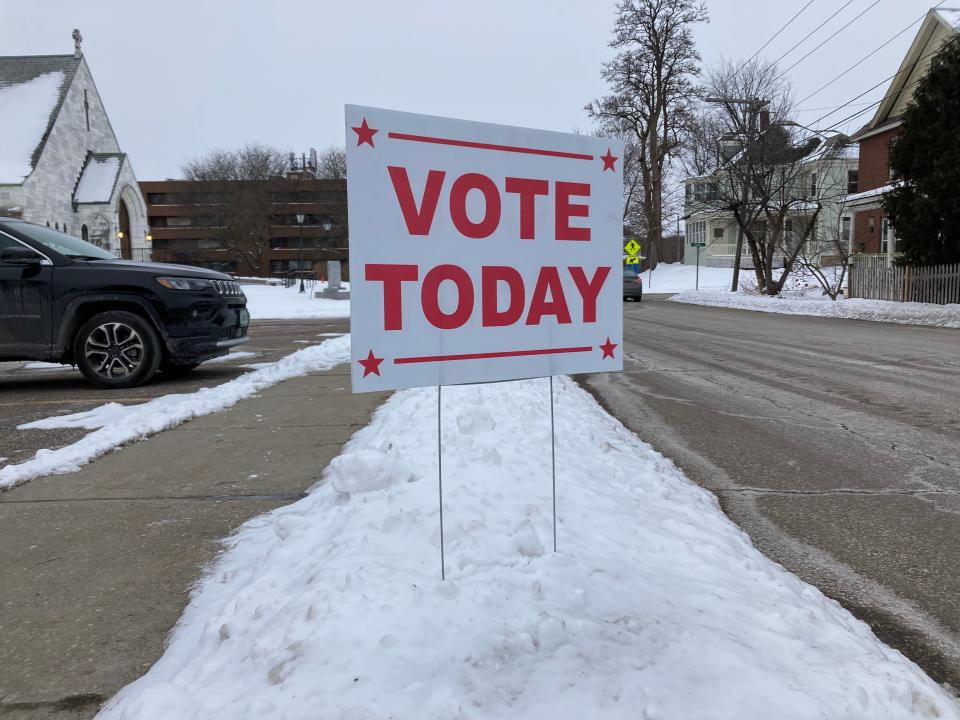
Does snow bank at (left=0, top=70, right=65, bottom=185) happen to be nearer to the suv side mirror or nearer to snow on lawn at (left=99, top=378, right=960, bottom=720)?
the suv side mirror

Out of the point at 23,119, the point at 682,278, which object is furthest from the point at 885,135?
the point at 23,119

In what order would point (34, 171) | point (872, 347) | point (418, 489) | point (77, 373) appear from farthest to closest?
point (34, 171)
point (872, 347)
point (77, 373)
point (418, 489)

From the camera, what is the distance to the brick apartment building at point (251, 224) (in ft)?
220

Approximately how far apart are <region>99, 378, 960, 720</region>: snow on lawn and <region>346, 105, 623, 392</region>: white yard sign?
0.75 m

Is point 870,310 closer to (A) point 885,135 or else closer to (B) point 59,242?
(A) point 885,135

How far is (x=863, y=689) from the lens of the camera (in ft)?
6.34

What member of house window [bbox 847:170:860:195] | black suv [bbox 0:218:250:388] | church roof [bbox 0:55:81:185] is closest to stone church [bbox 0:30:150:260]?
church roof [bbox 0:55:81:185]

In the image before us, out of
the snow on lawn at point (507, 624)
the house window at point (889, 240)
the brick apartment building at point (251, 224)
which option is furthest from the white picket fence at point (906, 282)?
the brick apartment building at point (251, 224)

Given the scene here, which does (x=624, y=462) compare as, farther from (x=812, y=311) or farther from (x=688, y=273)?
(x=688, y=273)

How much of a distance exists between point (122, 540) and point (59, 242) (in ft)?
17.7

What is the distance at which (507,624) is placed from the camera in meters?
2.17

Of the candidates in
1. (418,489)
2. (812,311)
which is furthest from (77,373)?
(812,311)

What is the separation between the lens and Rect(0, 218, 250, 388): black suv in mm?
6867

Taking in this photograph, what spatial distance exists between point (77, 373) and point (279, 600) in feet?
26.5
